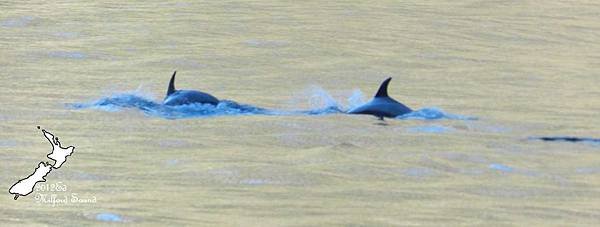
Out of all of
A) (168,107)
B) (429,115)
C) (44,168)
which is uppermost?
(44,168)

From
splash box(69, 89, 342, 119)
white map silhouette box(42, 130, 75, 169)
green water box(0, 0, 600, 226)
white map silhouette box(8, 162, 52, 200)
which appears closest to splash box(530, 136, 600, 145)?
green water box(0, 0, 600, 226)

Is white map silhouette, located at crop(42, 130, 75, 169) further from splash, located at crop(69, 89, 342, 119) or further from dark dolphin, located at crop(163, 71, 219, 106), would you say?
dark dolphin, located at crop(163, 71, 219, 106)

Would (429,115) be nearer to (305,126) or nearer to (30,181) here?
(305,126)

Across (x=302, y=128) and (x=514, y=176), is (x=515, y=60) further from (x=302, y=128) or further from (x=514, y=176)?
(x=514, y=176)

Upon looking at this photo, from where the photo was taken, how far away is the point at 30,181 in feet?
49.1

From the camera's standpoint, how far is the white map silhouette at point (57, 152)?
1599cm

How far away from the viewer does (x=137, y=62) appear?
28297mm

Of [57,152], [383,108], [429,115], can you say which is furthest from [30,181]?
[429,115]

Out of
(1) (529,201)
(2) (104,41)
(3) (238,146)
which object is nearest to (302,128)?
(3) (238,146)

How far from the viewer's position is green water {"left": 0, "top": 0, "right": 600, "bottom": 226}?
14.1 meters

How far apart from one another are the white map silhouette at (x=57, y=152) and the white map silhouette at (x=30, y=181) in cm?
13

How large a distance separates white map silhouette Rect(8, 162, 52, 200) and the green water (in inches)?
4.5

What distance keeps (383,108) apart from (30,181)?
6209 mm

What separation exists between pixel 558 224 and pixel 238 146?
5.00 m
